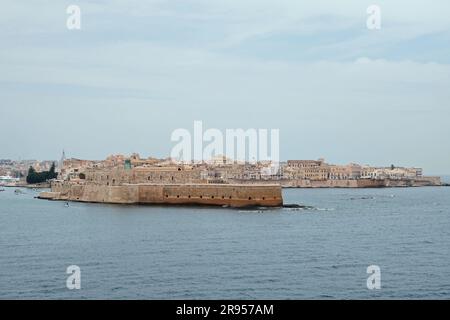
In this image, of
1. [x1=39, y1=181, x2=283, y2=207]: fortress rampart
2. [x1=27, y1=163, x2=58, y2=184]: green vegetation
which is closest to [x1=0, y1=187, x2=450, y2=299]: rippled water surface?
[x1=39, y1=181, x2=283, y2=207]: fortress rampart

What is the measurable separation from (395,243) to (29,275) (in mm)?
12092

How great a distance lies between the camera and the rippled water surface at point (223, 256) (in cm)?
1551

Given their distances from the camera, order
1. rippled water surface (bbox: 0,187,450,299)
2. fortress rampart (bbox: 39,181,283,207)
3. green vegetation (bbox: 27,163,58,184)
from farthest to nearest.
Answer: green vegetation (bbox: 27,163,58,184) → fortress rampart (bbox: 39,181,283,207) → rippled water surface (bbox: 0,187,450,299)

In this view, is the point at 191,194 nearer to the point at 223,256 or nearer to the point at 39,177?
the point at 223,256

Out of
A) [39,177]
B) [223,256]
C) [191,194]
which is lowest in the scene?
[223,256]

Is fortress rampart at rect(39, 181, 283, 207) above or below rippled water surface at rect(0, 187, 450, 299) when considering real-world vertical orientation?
above

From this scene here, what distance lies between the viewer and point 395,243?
80.3 ft

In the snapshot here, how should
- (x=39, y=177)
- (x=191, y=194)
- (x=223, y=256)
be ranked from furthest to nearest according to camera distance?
1. (x=39, y=177)
2. (x=191, y=194)
3. (x=223, y=256)

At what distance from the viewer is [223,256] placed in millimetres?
20469

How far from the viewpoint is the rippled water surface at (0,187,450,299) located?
15508 mm

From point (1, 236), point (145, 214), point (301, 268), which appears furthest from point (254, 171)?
point (301, 268)

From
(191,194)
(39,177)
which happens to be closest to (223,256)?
(191,194)

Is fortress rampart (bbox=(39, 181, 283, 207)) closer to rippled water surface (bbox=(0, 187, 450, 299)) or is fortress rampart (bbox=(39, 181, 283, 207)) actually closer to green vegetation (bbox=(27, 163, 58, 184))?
rippled water surface (bbox=(0, 187, 450, 299))
